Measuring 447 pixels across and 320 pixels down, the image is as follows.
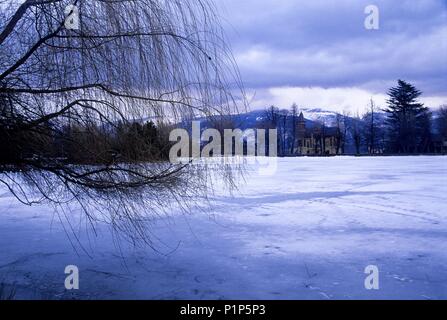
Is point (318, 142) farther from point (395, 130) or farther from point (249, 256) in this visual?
point (249, 256)

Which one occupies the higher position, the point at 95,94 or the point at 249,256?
the point at 95,94

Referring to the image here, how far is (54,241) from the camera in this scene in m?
5.53

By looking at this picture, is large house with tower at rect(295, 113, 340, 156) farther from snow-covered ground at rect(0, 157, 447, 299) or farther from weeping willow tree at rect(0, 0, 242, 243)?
weeping willow tree at rect(0, 0, 242, 243)

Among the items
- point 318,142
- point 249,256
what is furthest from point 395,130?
point 249,256

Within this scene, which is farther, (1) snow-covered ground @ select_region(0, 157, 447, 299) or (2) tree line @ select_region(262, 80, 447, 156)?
(2) tree line @ select_region(262, 80, 447, 156)

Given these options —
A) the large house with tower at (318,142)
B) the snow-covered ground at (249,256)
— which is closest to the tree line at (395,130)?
the large house with tower at (318,142)

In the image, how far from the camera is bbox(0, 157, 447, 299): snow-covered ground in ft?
12.1

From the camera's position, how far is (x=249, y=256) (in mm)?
4723

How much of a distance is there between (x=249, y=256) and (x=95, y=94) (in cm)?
258

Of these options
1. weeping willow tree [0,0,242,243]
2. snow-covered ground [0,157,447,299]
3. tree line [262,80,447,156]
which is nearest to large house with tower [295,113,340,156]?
tree line [262,80,447,156]

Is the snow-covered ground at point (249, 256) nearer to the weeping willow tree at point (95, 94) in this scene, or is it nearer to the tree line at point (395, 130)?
the weeping willow tree at point (95, 94)

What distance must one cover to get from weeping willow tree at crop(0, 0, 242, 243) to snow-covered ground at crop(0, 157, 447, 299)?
962mm

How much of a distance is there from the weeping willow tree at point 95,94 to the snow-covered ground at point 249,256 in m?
0.96

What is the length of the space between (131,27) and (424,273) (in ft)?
11.5
